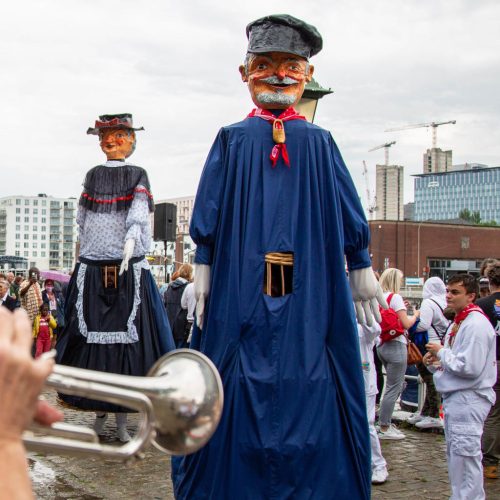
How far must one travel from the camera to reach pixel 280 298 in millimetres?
4402

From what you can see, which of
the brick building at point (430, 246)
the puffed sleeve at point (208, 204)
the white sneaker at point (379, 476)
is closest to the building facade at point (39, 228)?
the brick building at point (430, 246)

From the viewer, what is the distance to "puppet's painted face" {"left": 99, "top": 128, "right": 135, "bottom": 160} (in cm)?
752

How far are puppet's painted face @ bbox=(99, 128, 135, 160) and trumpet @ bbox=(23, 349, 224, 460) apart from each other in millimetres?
5678

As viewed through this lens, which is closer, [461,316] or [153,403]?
[153,403]

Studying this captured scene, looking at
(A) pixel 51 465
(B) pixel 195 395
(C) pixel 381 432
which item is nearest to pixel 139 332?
(A) pixel 51 465

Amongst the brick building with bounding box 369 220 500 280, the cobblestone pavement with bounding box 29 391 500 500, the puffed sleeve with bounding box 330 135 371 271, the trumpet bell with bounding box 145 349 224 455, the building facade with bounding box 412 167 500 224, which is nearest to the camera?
the trumpet bell with bounding box 145 349 224 455

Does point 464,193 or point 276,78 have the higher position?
point 464,193

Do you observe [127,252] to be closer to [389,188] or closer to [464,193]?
[389,188]

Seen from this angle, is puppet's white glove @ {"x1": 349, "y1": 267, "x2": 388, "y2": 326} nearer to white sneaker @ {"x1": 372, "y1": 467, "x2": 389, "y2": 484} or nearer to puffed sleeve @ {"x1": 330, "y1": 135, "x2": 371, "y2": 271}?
puffed sleeve @ {"x1": 330, "y1": 135, "x2": 371, "y2": 271}

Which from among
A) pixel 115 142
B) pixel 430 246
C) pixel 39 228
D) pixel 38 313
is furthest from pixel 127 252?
pixel 39 228

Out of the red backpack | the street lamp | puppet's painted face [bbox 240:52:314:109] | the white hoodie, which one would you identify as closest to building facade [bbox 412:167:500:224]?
the red backpack

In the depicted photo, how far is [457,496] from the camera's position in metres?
5.11

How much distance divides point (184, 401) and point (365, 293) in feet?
9.96

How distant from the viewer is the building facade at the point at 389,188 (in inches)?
6624
